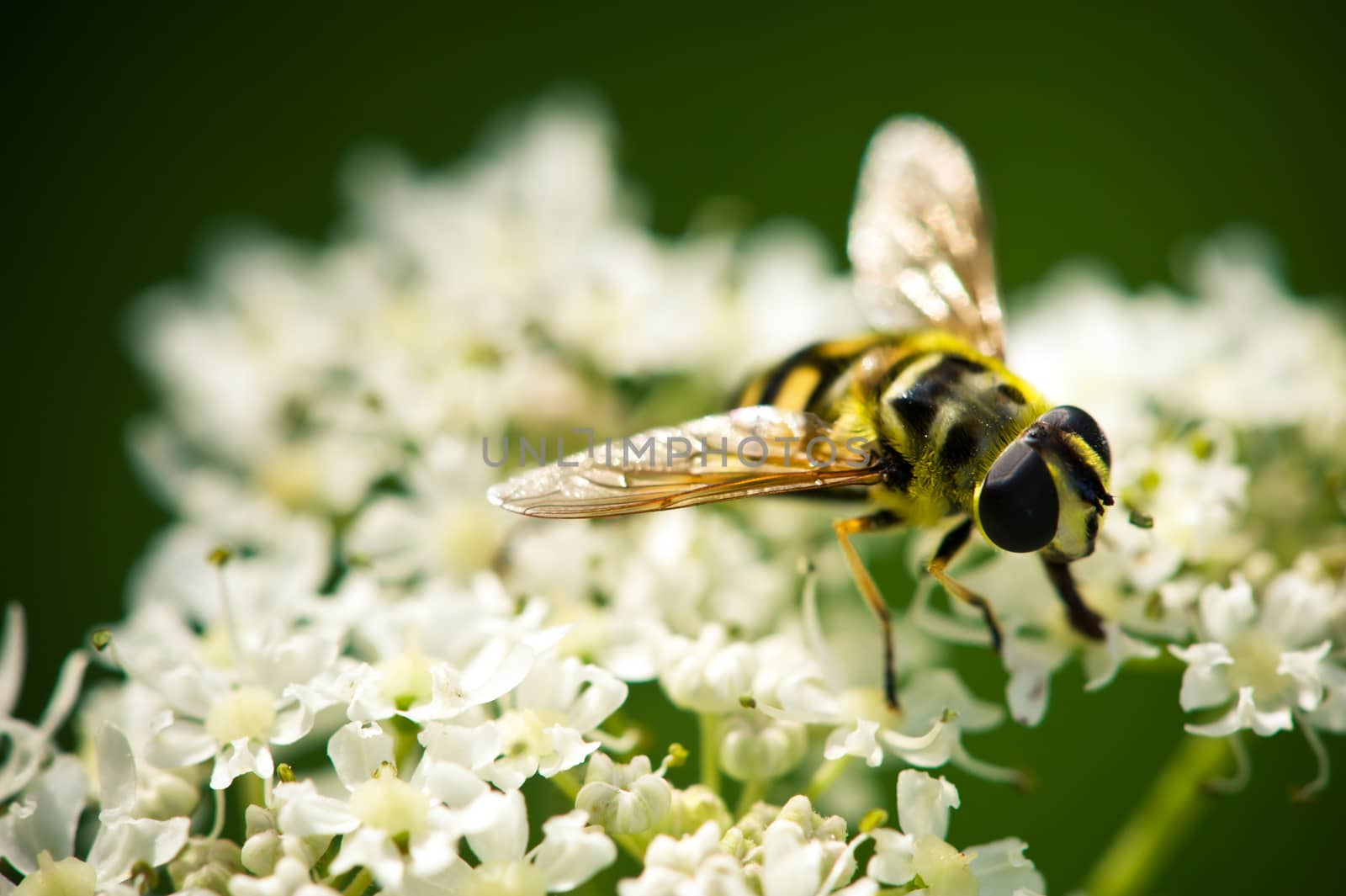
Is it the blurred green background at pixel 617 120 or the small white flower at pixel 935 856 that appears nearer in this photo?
the small white flower at pixel 935 856

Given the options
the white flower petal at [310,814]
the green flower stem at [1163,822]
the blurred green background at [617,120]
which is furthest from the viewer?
the blurred green background at [617,120]

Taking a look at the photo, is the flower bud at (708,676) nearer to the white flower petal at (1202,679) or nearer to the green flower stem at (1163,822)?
the white flower petal at (1202,679)

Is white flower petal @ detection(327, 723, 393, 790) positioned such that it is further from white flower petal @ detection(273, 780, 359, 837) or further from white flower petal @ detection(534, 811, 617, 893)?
white flower petal @ detection(534, 811, 617, 893)

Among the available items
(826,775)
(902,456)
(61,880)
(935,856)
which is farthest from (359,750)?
(902,456)

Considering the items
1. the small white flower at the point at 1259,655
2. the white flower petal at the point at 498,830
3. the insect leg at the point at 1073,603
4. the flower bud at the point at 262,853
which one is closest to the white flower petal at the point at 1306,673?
the small white flower at the point at 1259,655

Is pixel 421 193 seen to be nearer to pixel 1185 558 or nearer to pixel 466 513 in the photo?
pixel 466 513

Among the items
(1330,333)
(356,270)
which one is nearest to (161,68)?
(356,270)

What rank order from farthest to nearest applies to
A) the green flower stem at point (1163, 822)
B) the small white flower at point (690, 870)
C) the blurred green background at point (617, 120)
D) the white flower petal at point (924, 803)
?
1. the blurred green background at point (617, 120)
2. the green flower stem at point (1163, 822)
3. the white flower petal at point (924, 803)
4. the small white flower at point (690, 870)

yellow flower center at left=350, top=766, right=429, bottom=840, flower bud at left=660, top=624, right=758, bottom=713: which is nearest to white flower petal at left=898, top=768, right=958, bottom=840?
flower bud at left=660, top=624, right=758, bottom=713
